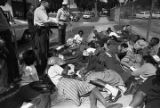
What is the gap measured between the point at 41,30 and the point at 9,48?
236 centimetres

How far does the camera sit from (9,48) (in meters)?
2.45

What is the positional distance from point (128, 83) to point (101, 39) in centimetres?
370

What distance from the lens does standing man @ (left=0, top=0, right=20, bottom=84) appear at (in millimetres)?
2332

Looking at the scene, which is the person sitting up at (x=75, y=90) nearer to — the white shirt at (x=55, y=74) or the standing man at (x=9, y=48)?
the white shirt at (x=55, y=74)

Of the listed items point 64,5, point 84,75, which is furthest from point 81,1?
point 84,75

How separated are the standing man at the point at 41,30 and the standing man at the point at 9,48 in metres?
1.90

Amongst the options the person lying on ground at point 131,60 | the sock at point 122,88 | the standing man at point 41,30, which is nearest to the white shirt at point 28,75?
the standing man at point 41,30

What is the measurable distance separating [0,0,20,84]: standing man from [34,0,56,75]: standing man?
6.23 feet

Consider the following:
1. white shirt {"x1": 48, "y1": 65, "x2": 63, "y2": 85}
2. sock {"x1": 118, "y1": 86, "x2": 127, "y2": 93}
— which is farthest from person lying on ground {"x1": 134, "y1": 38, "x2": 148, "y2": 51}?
white shirt {"x1": 48, "y1": 65, "x2": 63, "y2": 85}

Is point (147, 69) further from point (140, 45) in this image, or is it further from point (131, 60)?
point (140, 45)

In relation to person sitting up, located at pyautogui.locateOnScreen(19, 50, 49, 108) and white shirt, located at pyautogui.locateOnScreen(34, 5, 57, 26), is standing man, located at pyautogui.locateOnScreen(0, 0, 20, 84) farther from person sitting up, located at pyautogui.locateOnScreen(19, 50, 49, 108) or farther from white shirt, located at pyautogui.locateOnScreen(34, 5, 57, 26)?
white shirt, located at pyautogui.locateOnScreen(34, 5, 57, 26)

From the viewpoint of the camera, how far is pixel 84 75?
423cm

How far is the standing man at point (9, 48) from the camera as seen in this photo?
7.65ft

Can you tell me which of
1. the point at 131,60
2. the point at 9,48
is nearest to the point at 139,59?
the point at 131,60
